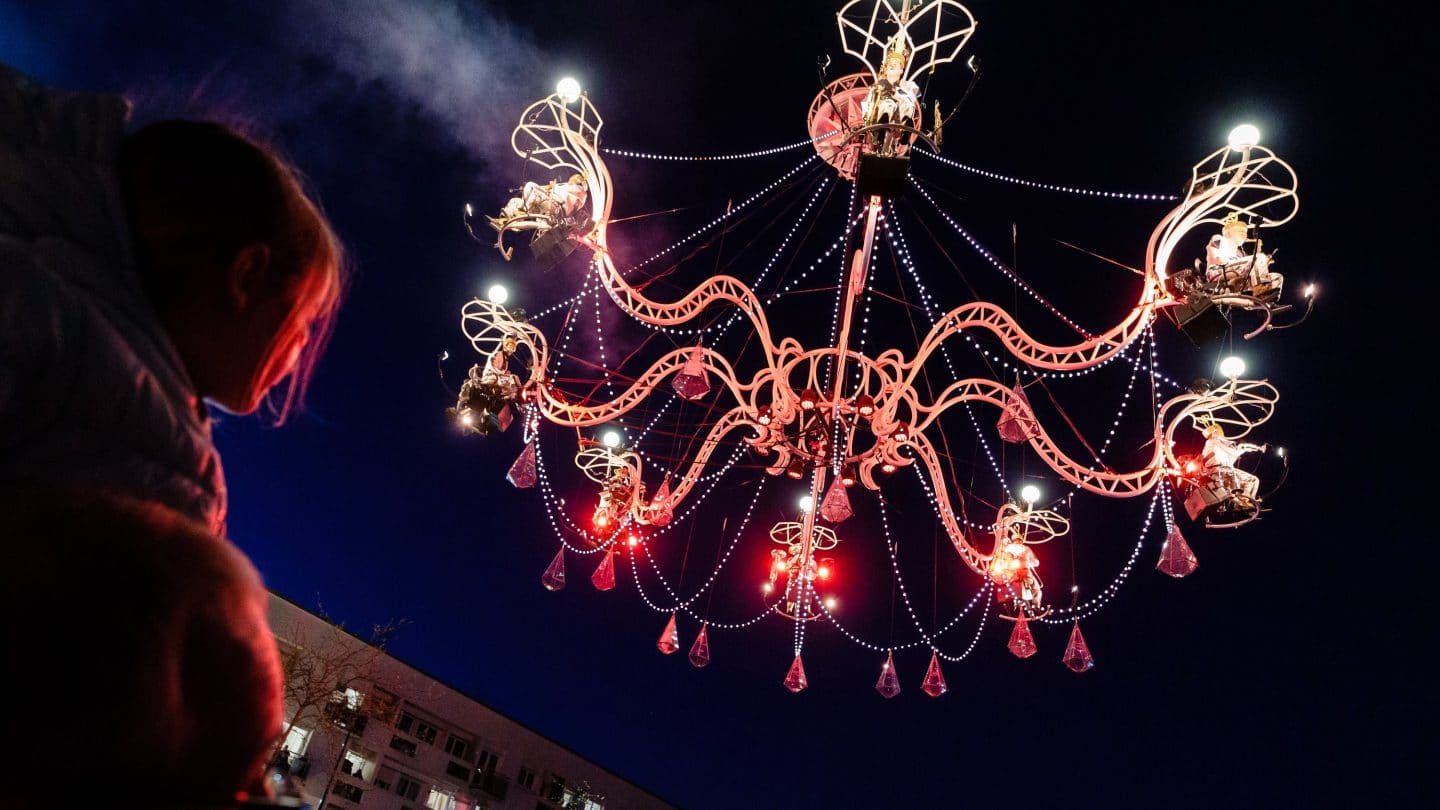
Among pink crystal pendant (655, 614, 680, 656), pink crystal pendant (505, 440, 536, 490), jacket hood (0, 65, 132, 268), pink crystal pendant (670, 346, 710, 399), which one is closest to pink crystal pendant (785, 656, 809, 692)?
pink crystal pendant (655, 614, 680, 656)

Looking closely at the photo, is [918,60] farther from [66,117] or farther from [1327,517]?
[1327,517]

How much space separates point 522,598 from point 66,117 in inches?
819

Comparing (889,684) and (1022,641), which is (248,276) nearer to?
(1022,641)

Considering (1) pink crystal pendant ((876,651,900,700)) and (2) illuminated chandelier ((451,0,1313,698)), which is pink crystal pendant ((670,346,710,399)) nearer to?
(2) illuminated chandelier ((451,0,1313,698))

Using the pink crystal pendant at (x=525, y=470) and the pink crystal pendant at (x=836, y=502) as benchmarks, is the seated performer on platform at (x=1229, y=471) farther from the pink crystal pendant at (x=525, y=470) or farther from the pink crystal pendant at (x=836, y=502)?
the pink crystal pendant at (x=525, y=470)

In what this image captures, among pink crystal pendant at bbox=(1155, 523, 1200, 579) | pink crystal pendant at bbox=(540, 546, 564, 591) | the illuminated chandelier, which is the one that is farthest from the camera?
pink crystal pendant at bbox=(540, 546, 564, 591)

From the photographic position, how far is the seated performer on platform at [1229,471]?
18.3ft

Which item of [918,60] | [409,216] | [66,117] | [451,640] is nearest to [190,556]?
[66,117]

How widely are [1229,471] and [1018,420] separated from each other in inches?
57.0

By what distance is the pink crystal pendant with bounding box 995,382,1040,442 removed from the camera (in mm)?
6207

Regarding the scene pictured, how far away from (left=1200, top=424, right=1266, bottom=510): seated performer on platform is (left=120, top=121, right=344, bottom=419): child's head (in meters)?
6.16

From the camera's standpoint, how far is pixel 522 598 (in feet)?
67.4

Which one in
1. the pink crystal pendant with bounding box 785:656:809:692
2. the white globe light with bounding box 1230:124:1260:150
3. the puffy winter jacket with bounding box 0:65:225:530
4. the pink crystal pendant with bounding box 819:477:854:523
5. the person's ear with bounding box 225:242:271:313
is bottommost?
the puffy winter jacket with bounding box 0:65:225:530

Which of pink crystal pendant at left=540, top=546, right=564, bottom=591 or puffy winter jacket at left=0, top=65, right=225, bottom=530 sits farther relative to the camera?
pink crystal pendant at left=540, top=546, right=564, bottom=591
